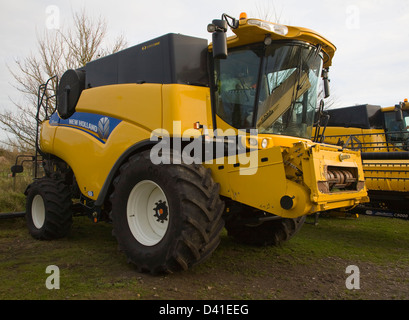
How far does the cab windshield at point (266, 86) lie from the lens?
393 centimetres

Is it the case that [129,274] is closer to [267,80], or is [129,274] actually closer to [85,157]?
[85,157]

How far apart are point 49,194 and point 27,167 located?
7.30 metres

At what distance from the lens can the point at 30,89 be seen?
1291 cm

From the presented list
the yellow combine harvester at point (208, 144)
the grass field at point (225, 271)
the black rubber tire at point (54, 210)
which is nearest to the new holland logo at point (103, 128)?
the yellow combine harvester at point (208, 144)

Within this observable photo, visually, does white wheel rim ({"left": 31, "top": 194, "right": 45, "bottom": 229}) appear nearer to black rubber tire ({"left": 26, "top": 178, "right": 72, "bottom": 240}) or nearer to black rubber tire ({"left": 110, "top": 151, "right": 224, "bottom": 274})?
black rubber tire ({"left": 26, "top": 178, "right": 72, "bottom": 240})

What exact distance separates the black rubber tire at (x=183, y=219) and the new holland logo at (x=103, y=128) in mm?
1039

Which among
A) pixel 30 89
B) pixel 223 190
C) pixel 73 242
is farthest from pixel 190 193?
pixel 30 89

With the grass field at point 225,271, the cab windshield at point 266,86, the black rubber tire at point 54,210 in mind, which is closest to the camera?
the grass field at point 225,271

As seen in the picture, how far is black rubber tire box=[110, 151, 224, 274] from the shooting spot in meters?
3.38

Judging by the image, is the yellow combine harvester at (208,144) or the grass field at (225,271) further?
the yellow combine harvester at (208,144)

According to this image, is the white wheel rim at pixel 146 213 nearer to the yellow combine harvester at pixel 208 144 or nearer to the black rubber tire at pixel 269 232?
the yellow combine harvester at pixel 208 144

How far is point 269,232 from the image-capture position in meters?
5.00

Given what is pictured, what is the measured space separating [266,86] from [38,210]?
13.9 feet

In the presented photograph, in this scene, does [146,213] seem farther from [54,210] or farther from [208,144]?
[54,210]
